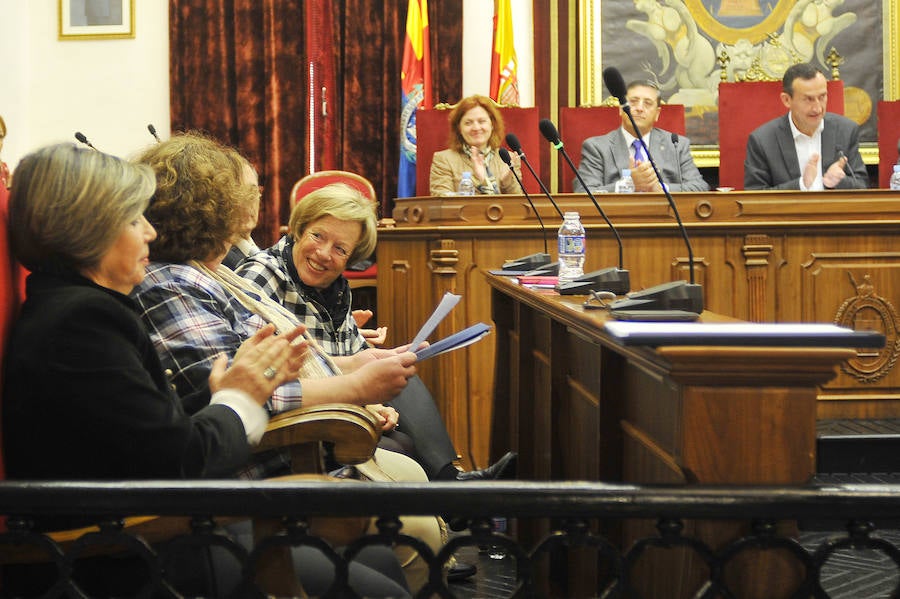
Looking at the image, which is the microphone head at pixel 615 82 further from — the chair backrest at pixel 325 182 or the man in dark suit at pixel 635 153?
the chair backrest at pixel 325 182

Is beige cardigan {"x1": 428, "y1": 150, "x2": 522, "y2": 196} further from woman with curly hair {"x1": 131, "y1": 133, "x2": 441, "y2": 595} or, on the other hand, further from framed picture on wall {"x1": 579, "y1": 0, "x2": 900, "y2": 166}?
woman with curly hair {"x1": 131, "y1": 133, "x2": 441, "y2": 595}

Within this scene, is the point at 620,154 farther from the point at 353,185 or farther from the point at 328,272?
the point at 328,272

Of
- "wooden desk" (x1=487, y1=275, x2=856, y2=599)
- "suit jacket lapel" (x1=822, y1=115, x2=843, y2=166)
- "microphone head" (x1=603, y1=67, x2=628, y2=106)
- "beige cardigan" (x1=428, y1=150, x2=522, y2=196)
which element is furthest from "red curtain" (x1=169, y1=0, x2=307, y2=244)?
"microphone head" (x1=603, y1=67, x2=628, y2=106)

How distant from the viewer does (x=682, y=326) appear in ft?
4.21

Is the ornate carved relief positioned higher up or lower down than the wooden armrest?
higher up

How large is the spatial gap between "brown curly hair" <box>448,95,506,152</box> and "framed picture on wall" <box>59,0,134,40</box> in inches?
120

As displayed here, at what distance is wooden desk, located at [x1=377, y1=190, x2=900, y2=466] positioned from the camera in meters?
4.04

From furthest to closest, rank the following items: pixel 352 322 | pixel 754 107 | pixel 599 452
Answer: pixel 754 107, pixel 352 322, pixel 599 452

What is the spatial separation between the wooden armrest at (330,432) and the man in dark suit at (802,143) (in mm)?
4144

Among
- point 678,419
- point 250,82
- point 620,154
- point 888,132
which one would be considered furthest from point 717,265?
point 250,82

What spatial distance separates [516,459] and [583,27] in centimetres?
468

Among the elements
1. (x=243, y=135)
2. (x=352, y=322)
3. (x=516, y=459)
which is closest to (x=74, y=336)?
(x=352, y=322)

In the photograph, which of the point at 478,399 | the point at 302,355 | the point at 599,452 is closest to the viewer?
the point at 302,355

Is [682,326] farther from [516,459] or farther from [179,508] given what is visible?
[516,459]
